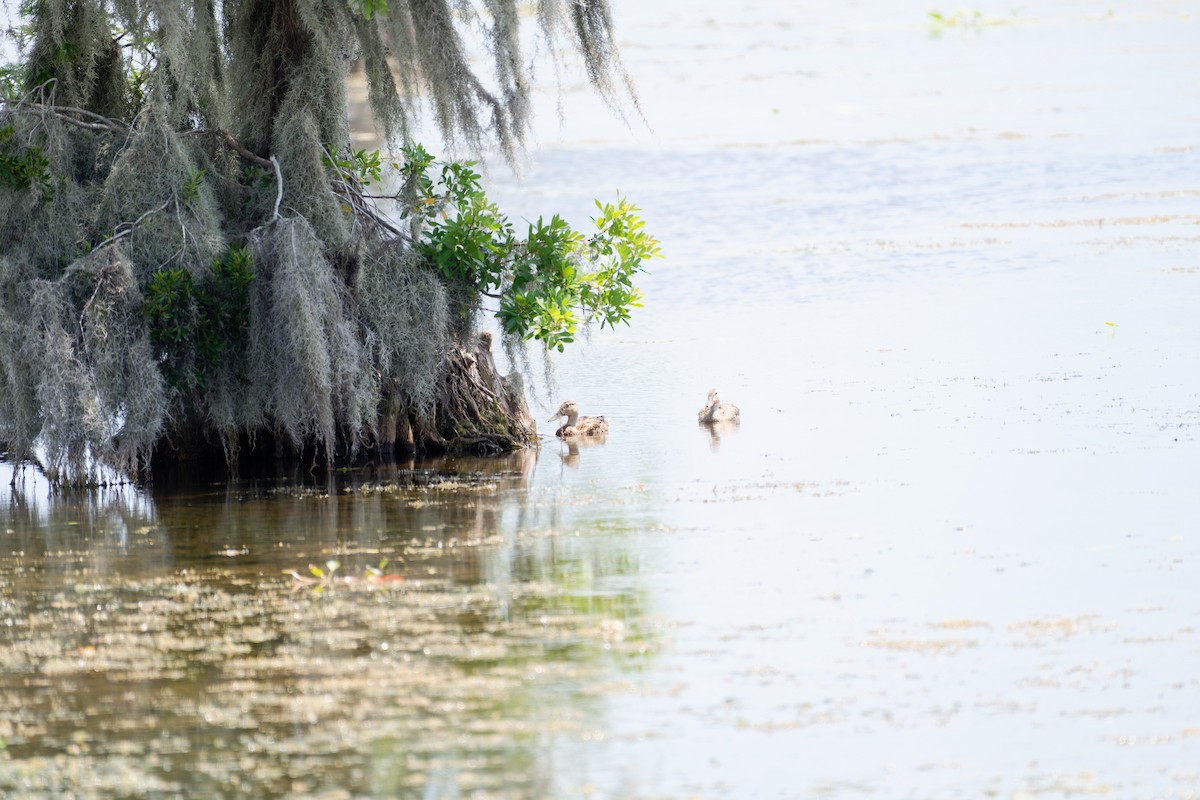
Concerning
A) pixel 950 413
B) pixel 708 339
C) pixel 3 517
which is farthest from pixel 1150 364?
pixel 3 517

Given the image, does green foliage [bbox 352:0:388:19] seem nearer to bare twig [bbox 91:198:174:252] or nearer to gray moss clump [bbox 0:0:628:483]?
gray moss clump [bbox 0:0:628:483]

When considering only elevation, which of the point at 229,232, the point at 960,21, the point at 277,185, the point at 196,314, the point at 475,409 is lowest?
the point at 475,409

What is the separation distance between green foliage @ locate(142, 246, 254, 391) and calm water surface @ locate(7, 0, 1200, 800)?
816mm

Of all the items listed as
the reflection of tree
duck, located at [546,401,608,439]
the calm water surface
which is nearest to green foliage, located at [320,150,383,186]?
the calm water surface

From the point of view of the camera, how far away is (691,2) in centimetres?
6400

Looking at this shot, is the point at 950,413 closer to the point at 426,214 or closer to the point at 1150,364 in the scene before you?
the point at 1150,364

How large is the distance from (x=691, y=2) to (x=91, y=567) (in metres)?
56.2

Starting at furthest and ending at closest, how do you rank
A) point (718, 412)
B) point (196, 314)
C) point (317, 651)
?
point (718, 412) < point (196, 314) < point (317, 651)

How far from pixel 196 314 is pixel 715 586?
172 inches

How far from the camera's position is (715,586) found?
896 centimetres

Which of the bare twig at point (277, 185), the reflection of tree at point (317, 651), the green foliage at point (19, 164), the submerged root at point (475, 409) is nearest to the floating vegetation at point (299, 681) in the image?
the reflection of tree at point (317, 651)

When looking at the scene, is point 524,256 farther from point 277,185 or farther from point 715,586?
point 715,586

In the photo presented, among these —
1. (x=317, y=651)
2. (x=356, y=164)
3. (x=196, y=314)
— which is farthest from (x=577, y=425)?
(x=317, y=651)

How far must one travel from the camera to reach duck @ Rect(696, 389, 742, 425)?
1374cm
